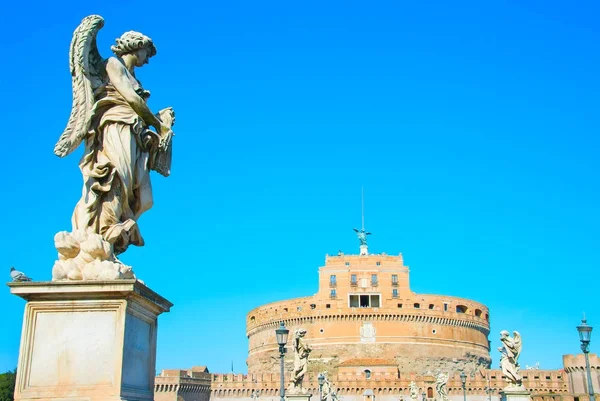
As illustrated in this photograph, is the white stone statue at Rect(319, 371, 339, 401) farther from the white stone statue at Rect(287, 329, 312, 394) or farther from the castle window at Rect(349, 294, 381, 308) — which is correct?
the castle window at Rect(349, 294, 381, 308)

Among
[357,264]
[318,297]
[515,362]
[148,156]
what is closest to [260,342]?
[318,297]

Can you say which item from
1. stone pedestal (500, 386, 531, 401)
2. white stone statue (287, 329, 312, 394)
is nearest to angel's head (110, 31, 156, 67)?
stone pedestal (500, 386, 531, 401)

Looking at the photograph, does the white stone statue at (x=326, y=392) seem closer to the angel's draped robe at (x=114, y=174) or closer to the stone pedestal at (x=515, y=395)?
the stone pedestal at (x=515, y=395)

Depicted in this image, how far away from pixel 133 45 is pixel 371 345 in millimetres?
74847

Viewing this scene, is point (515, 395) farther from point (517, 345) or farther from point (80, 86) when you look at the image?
point (80, 86)

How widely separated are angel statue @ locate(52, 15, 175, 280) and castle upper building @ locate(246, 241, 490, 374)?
237 feet

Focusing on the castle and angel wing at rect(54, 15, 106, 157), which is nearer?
angel wing at rect(54, 15, 106, 157)

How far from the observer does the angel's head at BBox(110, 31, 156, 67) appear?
4.56 m

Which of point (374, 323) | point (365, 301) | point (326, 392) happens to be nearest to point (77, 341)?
point (326, 392)

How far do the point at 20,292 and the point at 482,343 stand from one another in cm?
8600

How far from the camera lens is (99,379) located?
362 centimetres

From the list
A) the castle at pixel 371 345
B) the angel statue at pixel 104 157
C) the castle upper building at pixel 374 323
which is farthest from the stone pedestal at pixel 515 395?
the castle upper building at pixel 374 323

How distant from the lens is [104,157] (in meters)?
4.14

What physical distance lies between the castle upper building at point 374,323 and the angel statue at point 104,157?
7228 cm
